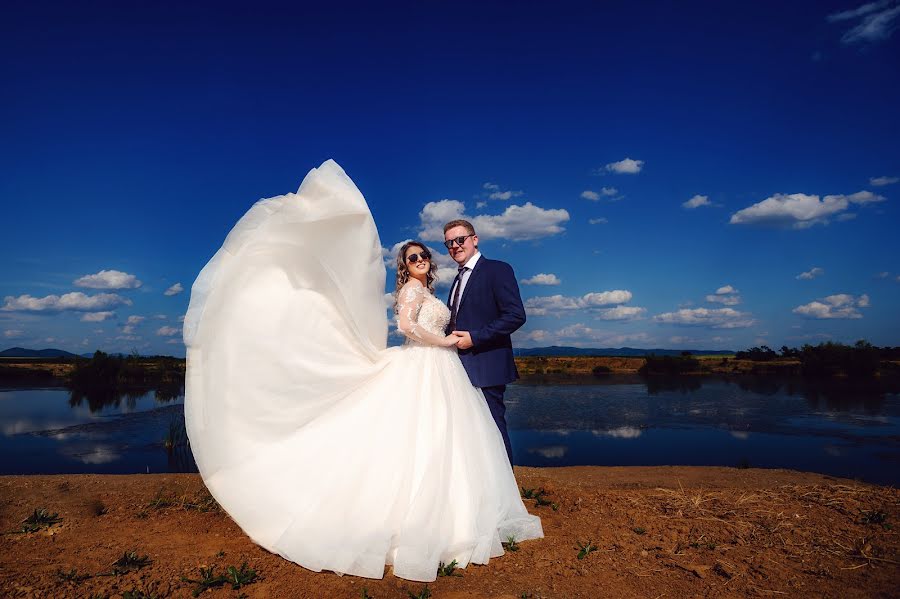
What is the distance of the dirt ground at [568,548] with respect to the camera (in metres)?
3.87

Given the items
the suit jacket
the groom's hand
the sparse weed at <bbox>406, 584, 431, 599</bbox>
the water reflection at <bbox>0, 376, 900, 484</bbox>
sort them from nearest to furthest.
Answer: the sparse weed at <bbox>406, 584, 431, 599</bbox> → the groom's hand → the suit jacket → the water reflection at <bbox>0, 376, 900, 484</bbox>

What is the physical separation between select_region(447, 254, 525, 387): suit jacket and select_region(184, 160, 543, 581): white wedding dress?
32cm

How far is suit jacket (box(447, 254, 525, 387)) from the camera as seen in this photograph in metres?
5.16

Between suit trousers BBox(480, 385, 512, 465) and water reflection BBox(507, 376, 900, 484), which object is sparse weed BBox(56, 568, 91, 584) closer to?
suit trousers BBox(480, 385, 512, 465)

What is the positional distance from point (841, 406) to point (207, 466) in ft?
68.9

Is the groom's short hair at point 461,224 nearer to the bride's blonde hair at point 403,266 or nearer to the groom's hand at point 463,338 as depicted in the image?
the bride's blonde hair at point 403,266

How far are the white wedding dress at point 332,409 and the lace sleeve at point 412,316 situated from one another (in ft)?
0.05

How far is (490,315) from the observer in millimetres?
5289

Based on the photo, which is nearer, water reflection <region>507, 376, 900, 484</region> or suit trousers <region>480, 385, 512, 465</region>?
suit trousers <region>480, 385, 512, 465</region>

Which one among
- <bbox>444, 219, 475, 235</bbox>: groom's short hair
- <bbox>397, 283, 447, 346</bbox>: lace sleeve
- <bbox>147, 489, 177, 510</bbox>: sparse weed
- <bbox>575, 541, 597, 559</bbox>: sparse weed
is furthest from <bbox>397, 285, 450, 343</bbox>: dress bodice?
<bbox>147, 489, 177, 510</bbox>: sparse weed

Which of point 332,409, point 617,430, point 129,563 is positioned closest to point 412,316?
point 332,409

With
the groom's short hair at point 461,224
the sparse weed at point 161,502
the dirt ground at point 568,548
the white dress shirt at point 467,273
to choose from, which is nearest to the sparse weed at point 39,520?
the dirt ground at point 568,548

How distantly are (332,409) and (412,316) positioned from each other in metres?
1.09

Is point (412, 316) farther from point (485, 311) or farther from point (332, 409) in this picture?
point (332, 409)
